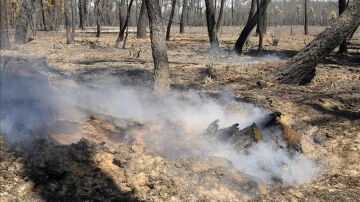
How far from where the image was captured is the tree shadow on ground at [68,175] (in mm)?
4383

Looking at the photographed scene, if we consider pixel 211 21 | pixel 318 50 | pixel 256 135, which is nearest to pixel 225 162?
pixel 256 135

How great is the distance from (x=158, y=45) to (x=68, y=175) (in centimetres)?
348

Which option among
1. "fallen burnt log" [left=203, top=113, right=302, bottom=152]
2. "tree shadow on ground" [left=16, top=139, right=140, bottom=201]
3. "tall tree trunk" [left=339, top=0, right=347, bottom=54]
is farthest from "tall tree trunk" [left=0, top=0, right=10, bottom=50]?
"tree shadow on ground" [left=16, top=139, right=140, bottom=201]

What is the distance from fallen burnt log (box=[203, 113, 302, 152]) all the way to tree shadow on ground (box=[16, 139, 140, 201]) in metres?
1.76

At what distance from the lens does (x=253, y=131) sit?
19.1ft

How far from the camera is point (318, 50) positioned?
30.0 feet

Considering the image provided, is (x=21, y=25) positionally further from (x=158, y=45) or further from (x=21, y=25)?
(x=158, y=45)

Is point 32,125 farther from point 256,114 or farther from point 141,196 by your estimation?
point 256,114

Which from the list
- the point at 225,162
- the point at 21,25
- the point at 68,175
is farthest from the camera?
the point at 21,25

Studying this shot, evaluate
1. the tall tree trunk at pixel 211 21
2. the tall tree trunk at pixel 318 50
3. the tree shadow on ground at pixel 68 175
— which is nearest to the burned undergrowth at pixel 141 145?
the tree shadow on ground at pixel 68 175

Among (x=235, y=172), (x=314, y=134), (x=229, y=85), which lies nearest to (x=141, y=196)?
(x=235, y=172)

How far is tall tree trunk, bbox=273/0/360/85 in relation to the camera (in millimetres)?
8961

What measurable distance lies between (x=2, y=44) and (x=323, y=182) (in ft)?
42.5

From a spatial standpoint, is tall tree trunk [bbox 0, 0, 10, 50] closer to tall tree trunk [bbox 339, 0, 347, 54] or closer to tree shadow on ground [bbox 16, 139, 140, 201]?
tall tree trunk [bbox 339, 0, 347, 54]
